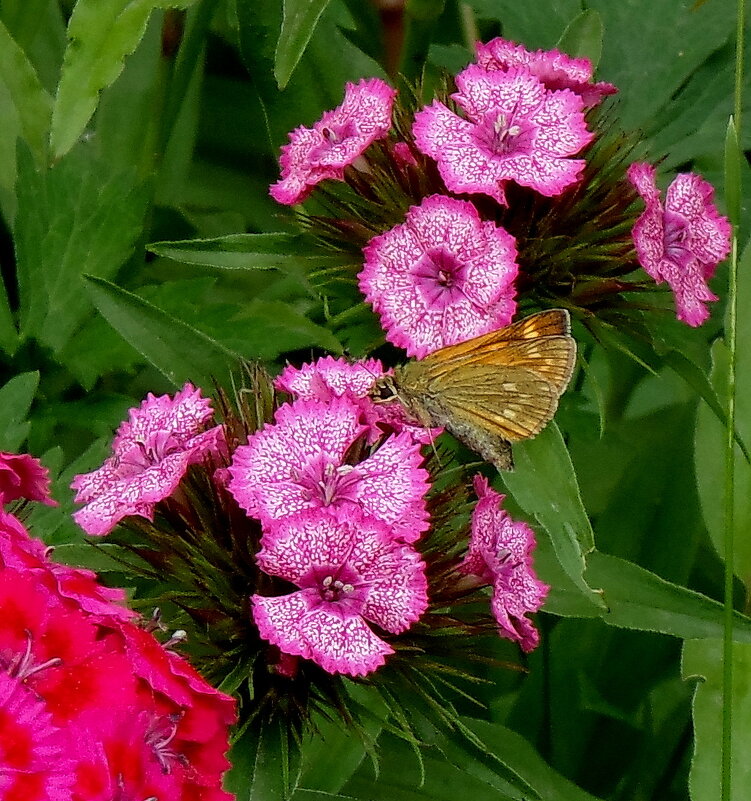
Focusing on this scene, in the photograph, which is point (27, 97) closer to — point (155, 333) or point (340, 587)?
point (155, 333)

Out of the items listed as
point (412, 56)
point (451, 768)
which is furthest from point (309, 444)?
point (412, 56)

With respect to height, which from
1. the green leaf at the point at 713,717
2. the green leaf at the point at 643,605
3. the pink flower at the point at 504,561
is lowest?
the green leaf at the point at 713,717

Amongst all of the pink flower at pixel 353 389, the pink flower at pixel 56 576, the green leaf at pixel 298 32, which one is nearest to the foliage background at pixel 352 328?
the green leaf at pixel 298 32

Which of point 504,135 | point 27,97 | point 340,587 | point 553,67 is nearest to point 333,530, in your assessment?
point 340,587

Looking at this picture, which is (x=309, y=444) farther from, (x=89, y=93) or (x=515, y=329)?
(x=89, y=93)

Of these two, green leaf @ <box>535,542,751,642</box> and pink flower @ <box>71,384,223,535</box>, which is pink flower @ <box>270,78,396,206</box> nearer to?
pink flower @ <box>71,384,223,535</box>

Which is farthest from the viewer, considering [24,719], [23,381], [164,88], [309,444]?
[164,88]

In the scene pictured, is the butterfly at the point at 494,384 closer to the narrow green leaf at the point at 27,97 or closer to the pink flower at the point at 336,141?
the pink flower at the point at 336,141
